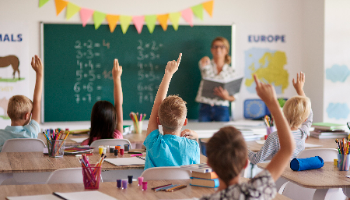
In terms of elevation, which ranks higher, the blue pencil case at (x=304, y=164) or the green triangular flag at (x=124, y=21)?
the green triangular flag at (x=124, y=21)

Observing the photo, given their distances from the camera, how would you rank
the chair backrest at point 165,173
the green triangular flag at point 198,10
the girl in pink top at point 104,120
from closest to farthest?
the chair backrest at point 165,173
the girl in pink top at point 104,120
the green triangular flag at point 198,10

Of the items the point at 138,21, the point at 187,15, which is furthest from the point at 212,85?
the point at 138,21

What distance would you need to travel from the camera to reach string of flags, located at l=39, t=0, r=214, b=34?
17.0ft

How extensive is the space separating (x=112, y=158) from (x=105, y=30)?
3.24 meters

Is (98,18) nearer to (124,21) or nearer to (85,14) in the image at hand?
(85,14)

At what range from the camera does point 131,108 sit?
546cm

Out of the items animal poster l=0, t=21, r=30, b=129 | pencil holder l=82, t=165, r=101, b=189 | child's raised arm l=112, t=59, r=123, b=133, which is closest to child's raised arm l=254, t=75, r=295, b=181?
pencil holder l=82, t=165, r=101, b=189

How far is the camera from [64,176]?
1764 mm

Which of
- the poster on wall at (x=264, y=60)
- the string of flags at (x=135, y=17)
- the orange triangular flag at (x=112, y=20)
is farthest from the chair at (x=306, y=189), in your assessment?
the orange triangular flag at (x=112, y=20)

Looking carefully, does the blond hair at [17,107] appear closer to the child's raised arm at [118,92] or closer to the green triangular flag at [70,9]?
the child's raised arm at [118,92]

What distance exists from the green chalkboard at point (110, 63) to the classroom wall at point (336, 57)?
1.45m

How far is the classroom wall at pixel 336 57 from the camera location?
5.46 m

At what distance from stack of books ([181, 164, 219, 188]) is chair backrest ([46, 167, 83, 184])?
0.54 metres

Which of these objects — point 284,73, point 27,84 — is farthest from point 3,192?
point 284,73
